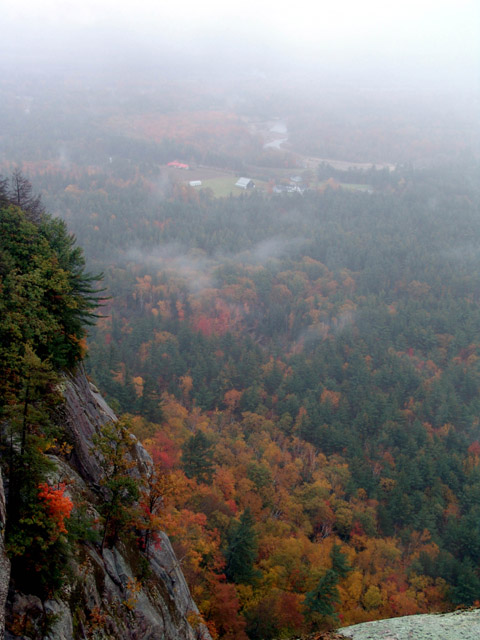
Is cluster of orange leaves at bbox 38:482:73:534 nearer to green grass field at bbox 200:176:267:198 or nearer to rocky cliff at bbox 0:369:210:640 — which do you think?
rocky cliff at bbox 0:369:210:640

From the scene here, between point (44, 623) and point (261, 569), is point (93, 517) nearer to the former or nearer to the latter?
point (44, 623)

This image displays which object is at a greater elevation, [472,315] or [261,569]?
[472,315]

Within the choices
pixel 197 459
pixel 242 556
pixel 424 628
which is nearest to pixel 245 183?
pixel 197 459

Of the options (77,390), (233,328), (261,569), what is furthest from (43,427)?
(233,328)

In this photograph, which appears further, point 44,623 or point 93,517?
point 93,517

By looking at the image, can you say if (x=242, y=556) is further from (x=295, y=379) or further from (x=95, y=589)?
(x=295, y=379)

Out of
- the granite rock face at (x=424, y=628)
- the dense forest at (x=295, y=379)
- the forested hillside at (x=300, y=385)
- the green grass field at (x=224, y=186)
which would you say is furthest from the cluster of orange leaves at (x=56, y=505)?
the green grass field at (x=224, y=186)

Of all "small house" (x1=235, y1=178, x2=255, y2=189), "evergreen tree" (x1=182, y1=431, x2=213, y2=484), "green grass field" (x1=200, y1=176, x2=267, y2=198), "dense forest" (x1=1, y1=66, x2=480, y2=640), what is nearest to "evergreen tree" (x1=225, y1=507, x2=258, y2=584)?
"dense forest" (x1=1, y1=66, x2=480, y2=640)
